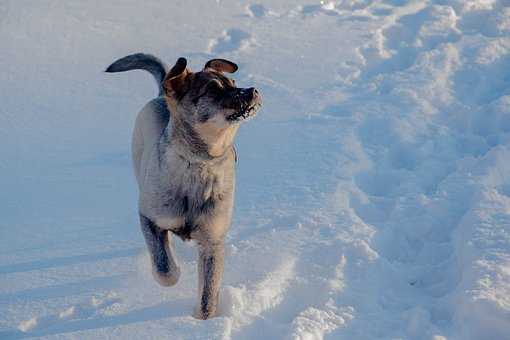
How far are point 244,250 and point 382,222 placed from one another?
1.14 meters

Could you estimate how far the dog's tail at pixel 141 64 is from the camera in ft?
15.3

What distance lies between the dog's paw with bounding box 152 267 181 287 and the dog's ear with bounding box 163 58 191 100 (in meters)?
1.04

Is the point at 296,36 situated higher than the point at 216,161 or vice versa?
the point at 216,161

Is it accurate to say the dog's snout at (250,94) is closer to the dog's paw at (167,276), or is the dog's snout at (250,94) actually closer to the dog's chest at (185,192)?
the dog's chest at (185,192)

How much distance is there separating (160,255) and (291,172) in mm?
1843

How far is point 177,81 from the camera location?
358cm

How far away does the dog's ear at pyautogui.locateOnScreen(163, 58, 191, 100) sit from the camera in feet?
11.5

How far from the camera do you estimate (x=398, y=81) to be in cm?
693

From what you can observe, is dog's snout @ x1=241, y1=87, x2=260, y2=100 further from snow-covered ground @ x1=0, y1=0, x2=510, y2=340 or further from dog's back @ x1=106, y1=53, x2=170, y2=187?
snow-covered ground @ x1=0, y1=0, x2=510, y2=340

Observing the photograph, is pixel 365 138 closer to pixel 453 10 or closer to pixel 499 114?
pixel 499 114

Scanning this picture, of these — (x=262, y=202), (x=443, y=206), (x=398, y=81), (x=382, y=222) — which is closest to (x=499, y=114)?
(x=398, y=81)

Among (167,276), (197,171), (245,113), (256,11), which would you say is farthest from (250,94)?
(256,11)

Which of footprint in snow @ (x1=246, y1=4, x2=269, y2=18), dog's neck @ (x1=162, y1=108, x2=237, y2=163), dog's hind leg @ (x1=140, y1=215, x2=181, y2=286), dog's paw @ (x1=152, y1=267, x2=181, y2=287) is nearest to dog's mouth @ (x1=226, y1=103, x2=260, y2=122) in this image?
dog's neck @ (x1=162, y1=108, x2=237, y2=163)

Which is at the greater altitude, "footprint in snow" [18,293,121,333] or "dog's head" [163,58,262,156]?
"dog's head" [163,58,262,156]
